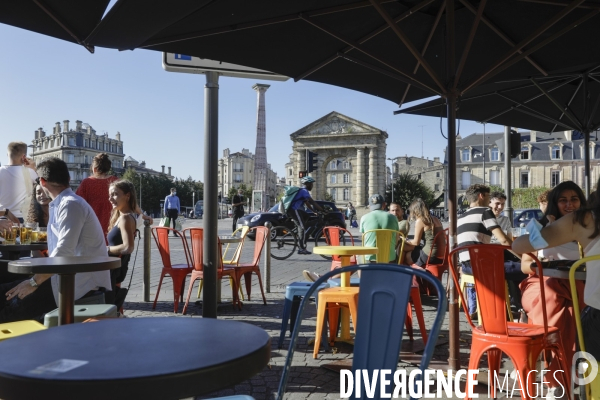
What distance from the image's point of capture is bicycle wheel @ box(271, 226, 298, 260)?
13188 millimetres

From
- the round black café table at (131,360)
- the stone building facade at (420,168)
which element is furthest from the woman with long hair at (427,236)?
the stone building facade at (420,168)

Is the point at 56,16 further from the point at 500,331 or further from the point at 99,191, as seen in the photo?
the point at 500,331

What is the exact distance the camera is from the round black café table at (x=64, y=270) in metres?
2.65

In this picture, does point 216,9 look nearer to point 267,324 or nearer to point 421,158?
point 267,324

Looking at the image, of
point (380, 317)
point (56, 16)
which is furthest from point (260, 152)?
point (380, 317)

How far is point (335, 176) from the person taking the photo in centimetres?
9931

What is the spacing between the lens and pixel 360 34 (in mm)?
4637

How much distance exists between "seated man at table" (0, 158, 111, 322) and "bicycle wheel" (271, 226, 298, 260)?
917 cm

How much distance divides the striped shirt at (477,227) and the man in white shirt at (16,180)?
4686mm

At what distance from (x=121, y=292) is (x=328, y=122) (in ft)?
233

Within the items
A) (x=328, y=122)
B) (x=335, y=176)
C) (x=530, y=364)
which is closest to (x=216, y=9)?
(x=530, y=364)

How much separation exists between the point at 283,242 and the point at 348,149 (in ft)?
194

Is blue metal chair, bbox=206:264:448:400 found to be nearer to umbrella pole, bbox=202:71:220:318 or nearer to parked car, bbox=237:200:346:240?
umbrella pole, bbox=202:71:220:318

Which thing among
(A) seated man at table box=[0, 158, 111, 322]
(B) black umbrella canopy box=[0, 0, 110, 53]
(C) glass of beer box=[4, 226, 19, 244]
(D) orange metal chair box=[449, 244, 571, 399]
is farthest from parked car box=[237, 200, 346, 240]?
(D) orange metal chair box=[449, 244, 571, 399]
